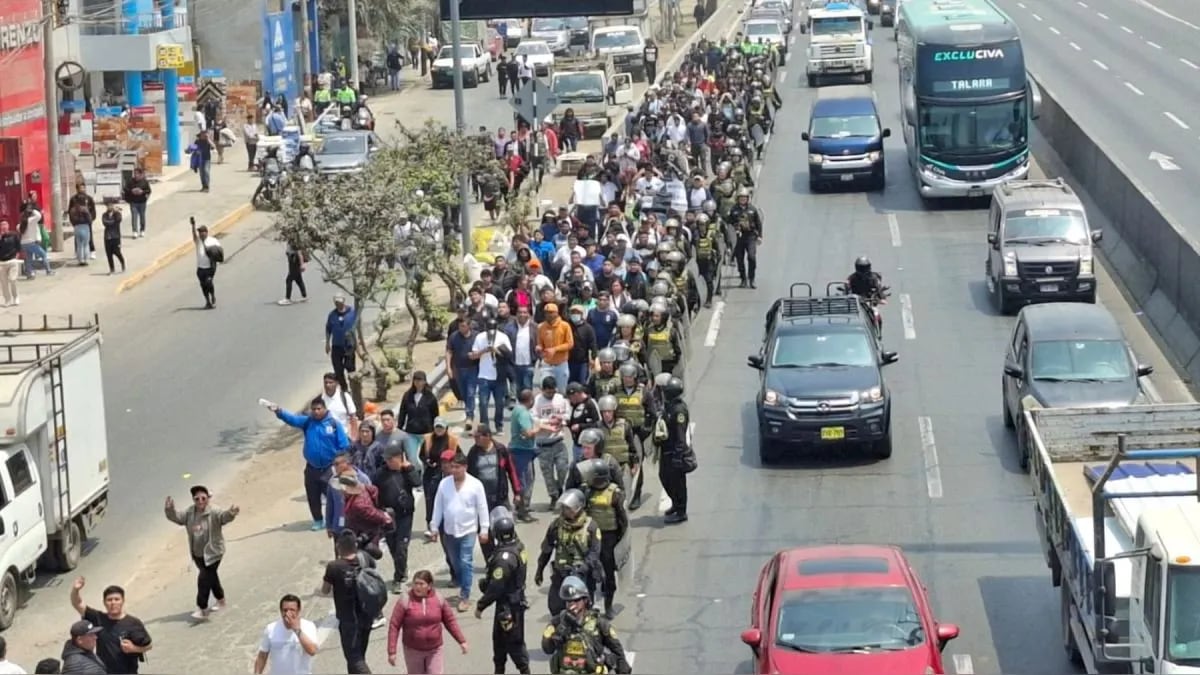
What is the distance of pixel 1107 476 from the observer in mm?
14547

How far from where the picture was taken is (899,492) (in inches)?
874

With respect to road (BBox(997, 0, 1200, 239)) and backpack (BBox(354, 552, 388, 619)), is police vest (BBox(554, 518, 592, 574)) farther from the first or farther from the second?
road (BBox(997, 0, 1200, 239))

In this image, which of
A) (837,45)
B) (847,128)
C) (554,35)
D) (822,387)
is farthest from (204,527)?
(554,35)

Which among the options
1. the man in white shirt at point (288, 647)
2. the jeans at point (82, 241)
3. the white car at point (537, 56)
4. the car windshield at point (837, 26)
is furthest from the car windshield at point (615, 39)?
the man in white shirt at point (288, 647)

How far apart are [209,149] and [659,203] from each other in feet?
53.6

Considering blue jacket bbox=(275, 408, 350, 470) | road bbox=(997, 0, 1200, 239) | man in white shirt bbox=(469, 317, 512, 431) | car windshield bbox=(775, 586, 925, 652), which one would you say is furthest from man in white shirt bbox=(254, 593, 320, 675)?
road bbox=(997, 0, 1200, 239)

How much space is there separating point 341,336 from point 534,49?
4408 centimetres

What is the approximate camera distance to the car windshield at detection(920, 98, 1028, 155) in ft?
130

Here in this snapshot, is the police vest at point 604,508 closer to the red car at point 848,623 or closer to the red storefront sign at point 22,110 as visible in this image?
the red car at point 848,623

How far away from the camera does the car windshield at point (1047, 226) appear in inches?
1208

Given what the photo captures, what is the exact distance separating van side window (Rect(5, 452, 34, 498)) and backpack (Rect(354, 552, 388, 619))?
537 centimetres

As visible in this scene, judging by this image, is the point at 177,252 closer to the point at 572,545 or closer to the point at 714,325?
the point at 714,325

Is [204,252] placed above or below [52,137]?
below

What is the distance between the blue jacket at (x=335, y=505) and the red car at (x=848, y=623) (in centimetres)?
452
